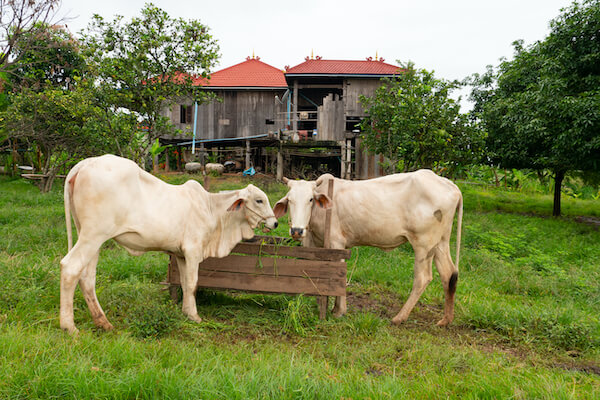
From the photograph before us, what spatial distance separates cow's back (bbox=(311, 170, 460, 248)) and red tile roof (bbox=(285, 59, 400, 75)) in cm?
1439

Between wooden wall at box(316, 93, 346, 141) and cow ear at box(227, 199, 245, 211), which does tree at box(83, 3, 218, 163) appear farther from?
wooden wall at box(316, 93, 346, 141)

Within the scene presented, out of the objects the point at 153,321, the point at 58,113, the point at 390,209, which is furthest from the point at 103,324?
the point at 58,113

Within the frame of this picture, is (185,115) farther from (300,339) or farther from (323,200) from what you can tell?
(300,339)

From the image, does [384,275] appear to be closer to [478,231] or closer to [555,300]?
[555,300]

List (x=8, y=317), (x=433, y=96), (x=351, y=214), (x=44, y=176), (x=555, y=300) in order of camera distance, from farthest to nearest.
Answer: (x=44, y=176), (x=433, y=96), (x=555, y=300), (x=351, y=214), (x=8, y=317)

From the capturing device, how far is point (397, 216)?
4750mm

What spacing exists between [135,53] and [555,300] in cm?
886

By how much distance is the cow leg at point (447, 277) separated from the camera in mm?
4641

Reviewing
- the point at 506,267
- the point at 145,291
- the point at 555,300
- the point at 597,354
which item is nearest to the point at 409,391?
the point at 597,354

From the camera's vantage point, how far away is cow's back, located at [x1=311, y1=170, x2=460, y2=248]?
4.63m

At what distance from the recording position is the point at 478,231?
9.78 metres

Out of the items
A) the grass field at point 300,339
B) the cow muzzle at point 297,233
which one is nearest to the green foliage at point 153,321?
the grass field at point 300,339

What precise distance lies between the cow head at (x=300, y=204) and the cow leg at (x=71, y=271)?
6.39 ft

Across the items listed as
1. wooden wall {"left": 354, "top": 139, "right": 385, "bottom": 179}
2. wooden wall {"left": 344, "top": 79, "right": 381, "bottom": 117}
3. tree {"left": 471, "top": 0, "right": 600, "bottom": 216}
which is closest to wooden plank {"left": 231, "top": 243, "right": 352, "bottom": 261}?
tree {"left": 471, "top": 0, "right": 600, "bottom": 216}
